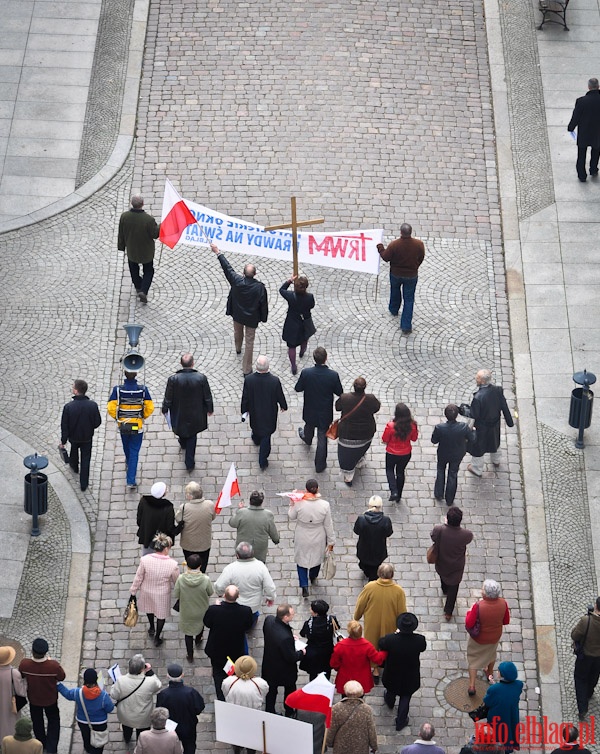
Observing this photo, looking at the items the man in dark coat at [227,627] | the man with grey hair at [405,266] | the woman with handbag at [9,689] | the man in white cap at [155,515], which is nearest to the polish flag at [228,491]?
the man in white cap at [155,515]

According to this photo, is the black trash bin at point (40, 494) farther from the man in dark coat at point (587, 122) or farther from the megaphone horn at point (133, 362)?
the man in dark coat at point (587, 122)

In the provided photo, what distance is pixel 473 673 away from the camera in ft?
52.3

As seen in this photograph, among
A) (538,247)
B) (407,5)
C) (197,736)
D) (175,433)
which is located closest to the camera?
(197,736)

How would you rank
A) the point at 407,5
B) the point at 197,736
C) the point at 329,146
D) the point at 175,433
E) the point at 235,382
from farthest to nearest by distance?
the point at 407,5
the point at 329,146
the point at 235,382
the point at 175,433
the point at 197,736

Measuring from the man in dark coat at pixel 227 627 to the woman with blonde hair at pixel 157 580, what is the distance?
662 millimetres

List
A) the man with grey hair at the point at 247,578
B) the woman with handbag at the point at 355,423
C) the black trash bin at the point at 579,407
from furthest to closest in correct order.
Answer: the black trash bin at the point at 579,407 → the woman with handbag at the point at 355,423 → the man with grey hair at the point at 247,578

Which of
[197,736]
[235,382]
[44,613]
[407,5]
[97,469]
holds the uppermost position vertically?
[407,5]

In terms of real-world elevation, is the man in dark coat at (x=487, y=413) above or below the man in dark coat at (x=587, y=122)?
below

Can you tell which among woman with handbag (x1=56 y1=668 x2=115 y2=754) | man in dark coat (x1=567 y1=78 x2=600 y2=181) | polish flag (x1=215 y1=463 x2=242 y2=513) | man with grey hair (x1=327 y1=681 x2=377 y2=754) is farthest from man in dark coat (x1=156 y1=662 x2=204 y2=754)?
man in dark coat (x1=567 y1=78 x2=600 y2=181)

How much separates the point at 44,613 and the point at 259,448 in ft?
11.2

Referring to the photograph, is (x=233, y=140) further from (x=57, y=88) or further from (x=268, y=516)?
(x=268, y=516)

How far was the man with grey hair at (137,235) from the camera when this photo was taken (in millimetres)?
20125

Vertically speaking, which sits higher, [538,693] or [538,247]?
[538,247]

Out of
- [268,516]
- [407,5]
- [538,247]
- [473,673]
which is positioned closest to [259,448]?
[268,516]
